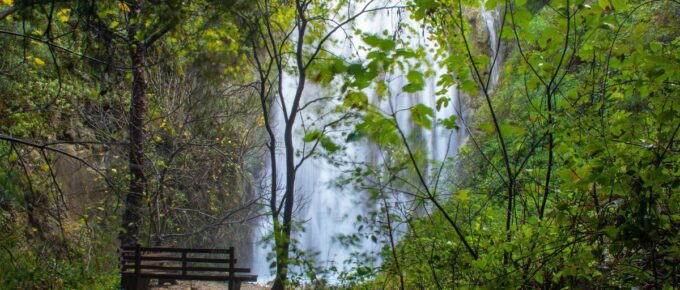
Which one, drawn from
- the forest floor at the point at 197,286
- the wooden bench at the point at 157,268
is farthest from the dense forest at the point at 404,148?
the forest floor at the point at 197,286

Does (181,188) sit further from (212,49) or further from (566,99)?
(566,99)

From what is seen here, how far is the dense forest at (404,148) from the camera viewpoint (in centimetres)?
198

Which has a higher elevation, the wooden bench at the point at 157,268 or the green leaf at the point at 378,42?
the green leaf at the point at 378,42

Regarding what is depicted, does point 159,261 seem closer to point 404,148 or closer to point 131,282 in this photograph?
point 131,282

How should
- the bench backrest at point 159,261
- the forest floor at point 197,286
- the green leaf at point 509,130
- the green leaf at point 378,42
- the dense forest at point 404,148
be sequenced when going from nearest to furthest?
the green leaf at point 378,42 → the dense forest at point 404,148 → the green leaf at point 509,130 → the bench backrest at point 159,261 → the forest floor at point 197,286

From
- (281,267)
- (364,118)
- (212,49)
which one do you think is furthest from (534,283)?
(212,49)

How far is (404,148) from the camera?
176 inches

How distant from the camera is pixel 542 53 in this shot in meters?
2.48

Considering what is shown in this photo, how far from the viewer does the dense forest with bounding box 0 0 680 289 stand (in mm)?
1981

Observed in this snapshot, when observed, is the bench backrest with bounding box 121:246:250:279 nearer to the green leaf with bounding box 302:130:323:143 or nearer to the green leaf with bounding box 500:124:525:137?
the green leaf with bounding box 302:130:323:143

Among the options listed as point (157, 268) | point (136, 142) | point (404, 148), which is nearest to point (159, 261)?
point (157, 268)

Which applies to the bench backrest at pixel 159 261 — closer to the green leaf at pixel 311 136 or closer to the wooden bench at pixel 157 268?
the wooden bench at pixel 157 268

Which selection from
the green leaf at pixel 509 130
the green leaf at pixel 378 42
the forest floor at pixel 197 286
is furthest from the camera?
the forest floor at pixel 197 286

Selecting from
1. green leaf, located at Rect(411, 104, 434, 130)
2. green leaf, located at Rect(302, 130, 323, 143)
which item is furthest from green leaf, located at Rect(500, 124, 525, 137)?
green leaf, located at Rect(302, 130, 323, 143)
